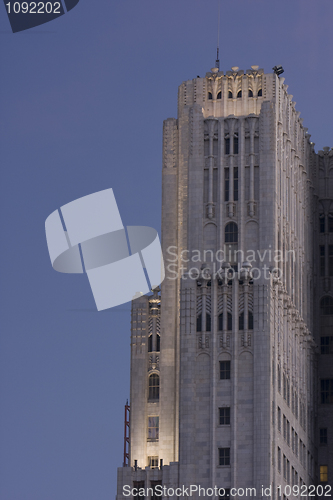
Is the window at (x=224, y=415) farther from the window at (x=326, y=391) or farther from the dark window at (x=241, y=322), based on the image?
the window at (x=326, y=391)

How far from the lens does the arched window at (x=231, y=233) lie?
454ft

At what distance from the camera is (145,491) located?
131 meters

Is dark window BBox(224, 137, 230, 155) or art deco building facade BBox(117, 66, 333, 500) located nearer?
art deco building facade BBox(117, 66, 333, 500)

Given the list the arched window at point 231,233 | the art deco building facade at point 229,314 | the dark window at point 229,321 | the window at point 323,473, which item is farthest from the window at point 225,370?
the window at point 323,473

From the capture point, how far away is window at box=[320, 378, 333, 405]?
15588 cm

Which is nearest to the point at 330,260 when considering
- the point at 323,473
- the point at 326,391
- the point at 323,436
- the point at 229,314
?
the point at 326,391

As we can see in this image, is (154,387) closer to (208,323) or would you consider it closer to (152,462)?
(152,462)

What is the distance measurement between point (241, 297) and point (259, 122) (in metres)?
19.7

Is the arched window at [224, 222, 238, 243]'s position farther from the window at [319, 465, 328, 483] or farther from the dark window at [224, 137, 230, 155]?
the window at [319, 465, 328, 483]

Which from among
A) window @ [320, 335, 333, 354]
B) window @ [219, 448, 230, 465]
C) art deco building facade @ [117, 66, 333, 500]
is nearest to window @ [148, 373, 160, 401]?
art deco building facade @ [117, 66, 333, 500]

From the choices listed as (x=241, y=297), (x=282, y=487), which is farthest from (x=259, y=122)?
(x=282, y=487)

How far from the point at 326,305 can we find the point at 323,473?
20.5m

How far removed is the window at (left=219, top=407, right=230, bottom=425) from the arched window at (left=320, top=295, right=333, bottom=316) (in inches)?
1298

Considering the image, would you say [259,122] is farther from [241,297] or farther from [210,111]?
[241,297]
